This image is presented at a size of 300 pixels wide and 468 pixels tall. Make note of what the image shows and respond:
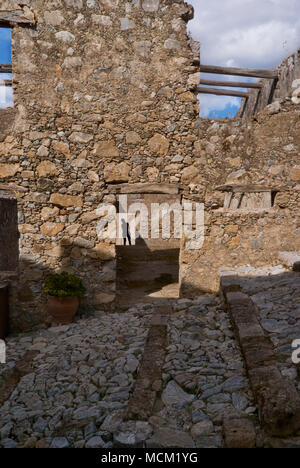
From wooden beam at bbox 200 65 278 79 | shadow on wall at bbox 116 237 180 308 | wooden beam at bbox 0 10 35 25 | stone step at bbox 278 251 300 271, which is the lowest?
shadow on wall at bbox 116 237 180 308

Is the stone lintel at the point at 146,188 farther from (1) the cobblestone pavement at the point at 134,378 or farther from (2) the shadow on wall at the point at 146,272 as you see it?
(2) the shadow on wall at the point at 146,272

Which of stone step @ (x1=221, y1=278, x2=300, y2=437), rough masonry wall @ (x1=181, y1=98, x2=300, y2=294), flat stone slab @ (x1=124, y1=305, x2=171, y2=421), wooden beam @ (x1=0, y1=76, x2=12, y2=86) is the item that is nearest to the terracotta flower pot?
flat stone slab @ (x1=124, y1=305, x2=171, y2=421)

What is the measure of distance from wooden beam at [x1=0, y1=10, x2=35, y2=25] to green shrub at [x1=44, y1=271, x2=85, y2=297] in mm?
3801

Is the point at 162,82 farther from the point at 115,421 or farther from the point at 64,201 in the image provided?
the point at 115,421

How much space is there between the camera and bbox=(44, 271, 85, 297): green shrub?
17.1ft

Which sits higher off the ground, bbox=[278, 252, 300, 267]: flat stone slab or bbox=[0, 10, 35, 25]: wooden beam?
bbox=[0, 10, 35, 25]: wooden beam

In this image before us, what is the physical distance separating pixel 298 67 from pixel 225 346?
4664mm

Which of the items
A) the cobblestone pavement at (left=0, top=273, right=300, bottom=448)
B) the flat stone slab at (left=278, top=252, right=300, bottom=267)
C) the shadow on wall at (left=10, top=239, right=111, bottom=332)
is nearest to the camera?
the cobblestone pavement at (left=0, top=273, right=300, bottom=448)

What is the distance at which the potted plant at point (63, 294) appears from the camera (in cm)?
523

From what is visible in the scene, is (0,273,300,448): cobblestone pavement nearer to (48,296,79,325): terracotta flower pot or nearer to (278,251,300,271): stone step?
(278,251,300,271): stone step

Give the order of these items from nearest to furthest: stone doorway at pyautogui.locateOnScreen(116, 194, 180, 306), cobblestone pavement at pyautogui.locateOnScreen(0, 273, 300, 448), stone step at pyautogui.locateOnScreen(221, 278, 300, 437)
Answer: stone step at pyautogui.locateOnScreen(221, 278, 300, 437) → cobblestone pavement at pyautogui.locateOnScreen(0, 273, 300, 448) → stone doorway at pyautogui.locateOnScreen(116, 194, 180, 306)

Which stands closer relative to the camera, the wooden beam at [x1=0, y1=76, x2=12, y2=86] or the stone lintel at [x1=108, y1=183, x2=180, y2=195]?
the stone lintel at [x1=108, y1=183, x2=180, y2=195]

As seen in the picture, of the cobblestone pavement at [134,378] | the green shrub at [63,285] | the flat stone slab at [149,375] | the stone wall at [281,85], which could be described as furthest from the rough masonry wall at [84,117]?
the flat stone slab at [149,375]

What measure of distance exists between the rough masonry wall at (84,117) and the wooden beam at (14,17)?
9cm
